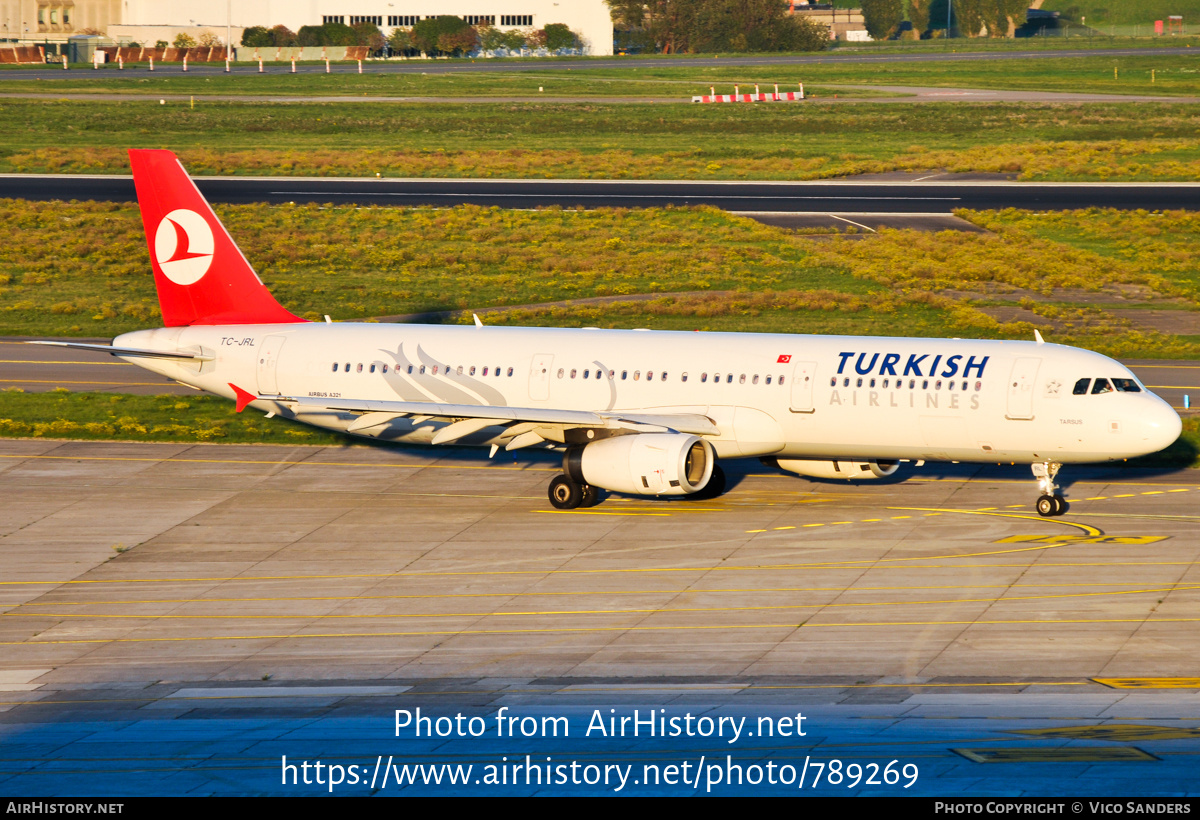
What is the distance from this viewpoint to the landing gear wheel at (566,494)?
38.0m

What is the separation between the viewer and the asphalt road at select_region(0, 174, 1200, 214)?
9156 centimetres

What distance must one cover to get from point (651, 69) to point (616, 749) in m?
184

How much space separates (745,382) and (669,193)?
62.8 m

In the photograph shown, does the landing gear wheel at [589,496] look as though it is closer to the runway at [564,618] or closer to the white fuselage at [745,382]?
the runway at [564,618]

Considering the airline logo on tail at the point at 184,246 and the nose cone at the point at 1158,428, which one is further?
the airline logo on tail at the point at 184,246

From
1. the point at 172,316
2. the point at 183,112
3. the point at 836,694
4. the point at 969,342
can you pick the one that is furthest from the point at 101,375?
the point at 183,112

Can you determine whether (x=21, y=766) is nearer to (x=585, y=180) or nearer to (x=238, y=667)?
(x=238, y=667)

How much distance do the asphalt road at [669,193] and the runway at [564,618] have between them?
5183 centimetres

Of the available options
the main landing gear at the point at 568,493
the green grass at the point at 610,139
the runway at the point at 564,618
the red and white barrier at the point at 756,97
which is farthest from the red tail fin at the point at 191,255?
the red and white barrier at the point at 756,97

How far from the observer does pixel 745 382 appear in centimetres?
3744

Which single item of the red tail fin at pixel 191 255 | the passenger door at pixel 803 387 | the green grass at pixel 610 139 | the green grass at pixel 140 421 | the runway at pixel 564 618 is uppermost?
the green grass at pixel 610 139

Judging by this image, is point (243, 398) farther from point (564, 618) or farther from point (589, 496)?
point (564, 618)

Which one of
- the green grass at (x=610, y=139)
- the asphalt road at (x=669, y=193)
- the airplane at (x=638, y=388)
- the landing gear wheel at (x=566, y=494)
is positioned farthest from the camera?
the green grass at (x=610, y=139)

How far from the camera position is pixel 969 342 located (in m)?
37.1
